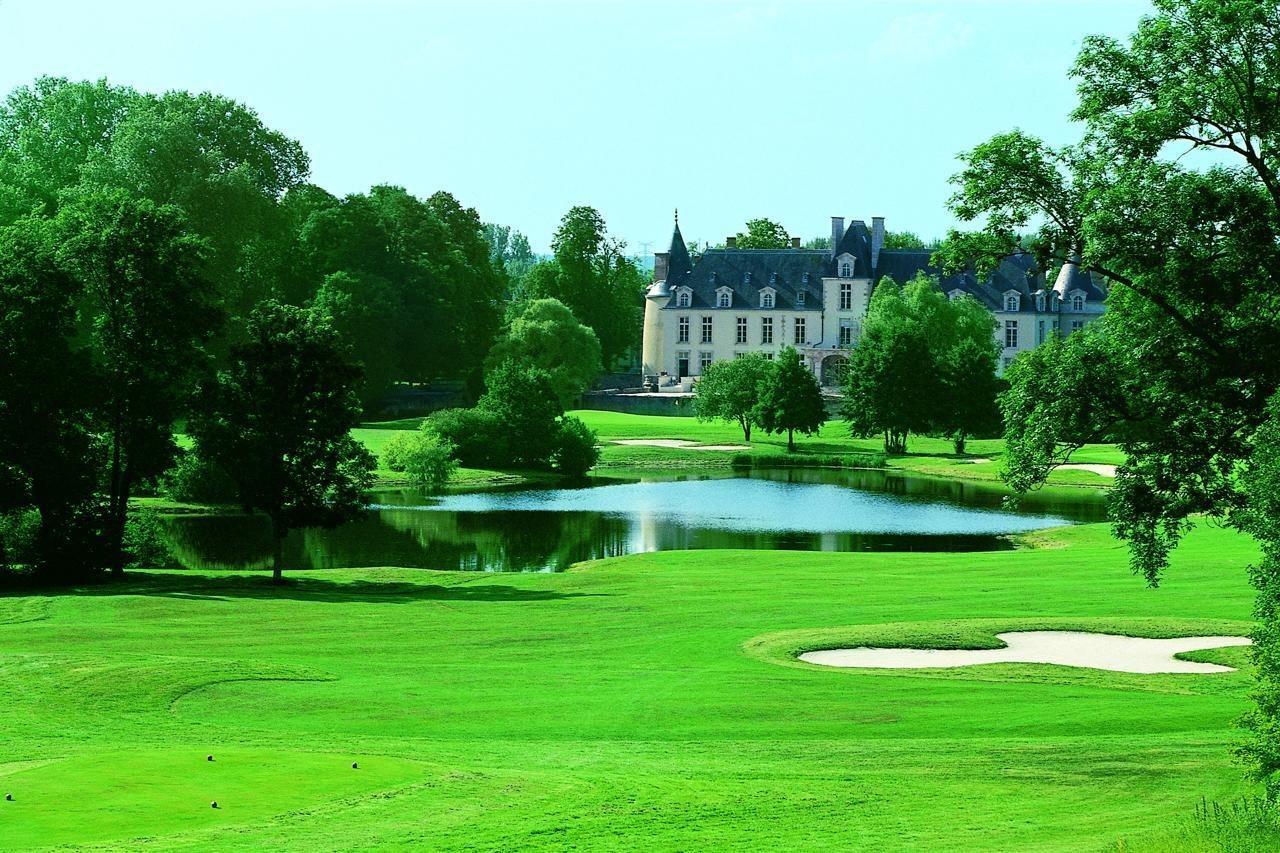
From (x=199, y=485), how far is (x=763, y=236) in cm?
9543

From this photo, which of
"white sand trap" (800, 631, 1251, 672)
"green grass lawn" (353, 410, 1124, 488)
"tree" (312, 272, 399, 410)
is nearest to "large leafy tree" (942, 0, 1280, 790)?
"white sand trap" (800, 631, 1251, 672)

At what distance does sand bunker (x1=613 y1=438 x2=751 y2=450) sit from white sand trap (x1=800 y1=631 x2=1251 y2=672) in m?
60.6

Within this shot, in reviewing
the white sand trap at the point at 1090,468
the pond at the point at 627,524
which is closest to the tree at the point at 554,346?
the pond at the point at 627,524

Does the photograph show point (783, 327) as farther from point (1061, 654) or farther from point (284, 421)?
point (1061, 654)

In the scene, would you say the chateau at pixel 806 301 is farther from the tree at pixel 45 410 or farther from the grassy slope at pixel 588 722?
the grassy slope at pixel 588 722

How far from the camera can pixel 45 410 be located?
111 ft

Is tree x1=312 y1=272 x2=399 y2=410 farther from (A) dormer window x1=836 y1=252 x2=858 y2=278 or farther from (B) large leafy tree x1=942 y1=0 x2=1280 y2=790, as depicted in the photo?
(B) large leafy tree x1=942 y1=0 x2=1280 y2=790

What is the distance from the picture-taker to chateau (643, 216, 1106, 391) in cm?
11688

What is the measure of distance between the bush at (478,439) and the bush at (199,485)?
1771 cm

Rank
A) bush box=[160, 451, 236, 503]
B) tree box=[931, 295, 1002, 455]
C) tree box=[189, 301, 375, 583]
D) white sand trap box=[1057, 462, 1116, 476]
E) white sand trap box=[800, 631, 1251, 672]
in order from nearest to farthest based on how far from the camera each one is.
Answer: white sand trap box=[800, 631, 1251, 672]
tree box=[189, 301, 375, 583]
bush box=[160, 451, 236, 503]
white sand trap box=[1057, 462, 1116, 476]
tree box=[931, 295, 1002, 455]

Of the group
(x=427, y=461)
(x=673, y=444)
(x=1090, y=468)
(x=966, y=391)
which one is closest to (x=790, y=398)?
(x=673, y=444)

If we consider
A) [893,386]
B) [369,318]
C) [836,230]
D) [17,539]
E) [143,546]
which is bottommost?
[143,546]

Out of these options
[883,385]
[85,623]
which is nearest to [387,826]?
[85,623]

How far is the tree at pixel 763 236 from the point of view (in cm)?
14238
